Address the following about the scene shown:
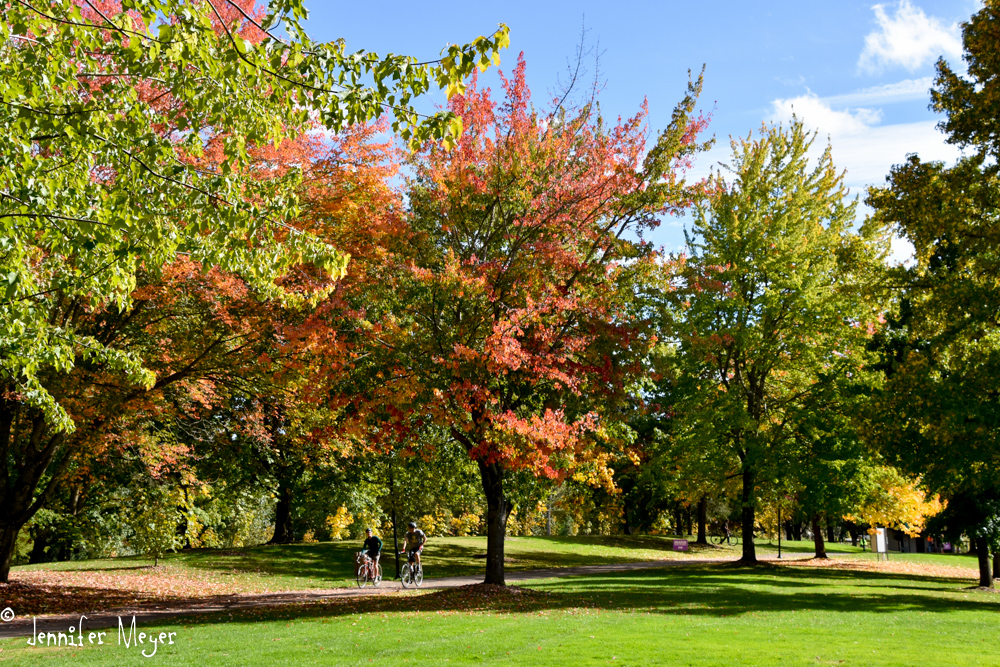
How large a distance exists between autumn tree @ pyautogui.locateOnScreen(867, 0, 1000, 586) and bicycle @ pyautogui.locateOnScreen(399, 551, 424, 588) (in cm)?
1318

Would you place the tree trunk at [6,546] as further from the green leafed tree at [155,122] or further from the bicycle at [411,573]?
the green leafed tree at [155,122]

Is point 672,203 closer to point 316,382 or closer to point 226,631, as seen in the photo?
point 316,382

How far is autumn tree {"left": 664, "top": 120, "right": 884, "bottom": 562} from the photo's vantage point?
27016mm

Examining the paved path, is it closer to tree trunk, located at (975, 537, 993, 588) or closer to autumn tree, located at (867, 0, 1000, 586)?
autumn tree, located at (867, 0, 1000, 586)

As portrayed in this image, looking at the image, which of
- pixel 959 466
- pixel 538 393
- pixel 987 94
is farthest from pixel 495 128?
pixel 959 466

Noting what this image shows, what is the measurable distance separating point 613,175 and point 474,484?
14.6 meters

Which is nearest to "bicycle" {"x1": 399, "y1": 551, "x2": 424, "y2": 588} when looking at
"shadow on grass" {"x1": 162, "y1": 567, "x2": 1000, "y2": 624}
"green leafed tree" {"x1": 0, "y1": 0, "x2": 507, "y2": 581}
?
"shadow on grass" {"x1": 162, "y1": 567, "x2": 1000, "y2": 624}

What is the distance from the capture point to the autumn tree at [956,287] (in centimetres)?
1440

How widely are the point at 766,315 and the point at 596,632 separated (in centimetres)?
1961

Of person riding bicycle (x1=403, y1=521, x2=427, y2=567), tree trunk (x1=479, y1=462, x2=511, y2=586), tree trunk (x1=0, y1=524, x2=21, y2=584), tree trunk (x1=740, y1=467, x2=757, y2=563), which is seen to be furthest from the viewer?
tree trunk (x1=740, y1=467, x2=757, y2=563)

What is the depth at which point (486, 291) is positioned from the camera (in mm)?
14852

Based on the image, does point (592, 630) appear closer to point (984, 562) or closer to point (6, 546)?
point (6, 546)

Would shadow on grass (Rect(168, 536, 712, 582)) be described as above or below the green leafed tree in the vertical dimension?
below

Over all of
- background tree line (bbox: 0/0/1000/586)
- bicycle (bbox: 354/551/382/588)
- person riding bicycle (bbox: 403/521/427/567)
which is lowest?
bicycle (bbox: 354/551/382/588)
